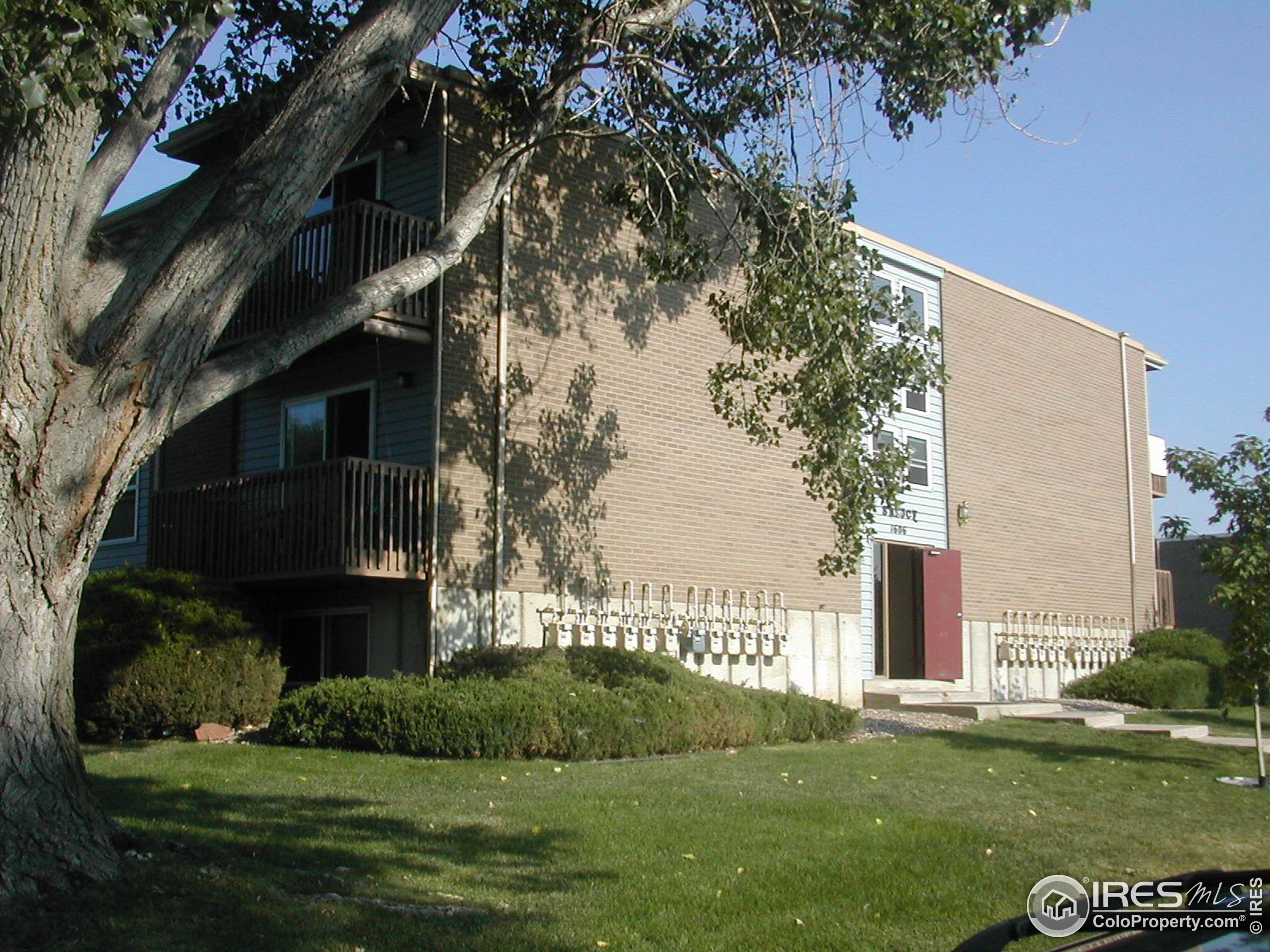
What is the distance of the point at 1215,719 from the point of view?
21234 mm

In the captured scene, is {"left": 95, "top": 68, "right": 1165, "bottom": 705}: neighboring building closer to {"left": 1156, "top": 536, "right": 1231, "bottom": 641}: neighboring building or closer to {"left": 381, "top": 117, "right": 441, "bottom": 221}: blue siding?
{"left": 381, "top": 117, "right": 441, "bottom": 221}: blue siding

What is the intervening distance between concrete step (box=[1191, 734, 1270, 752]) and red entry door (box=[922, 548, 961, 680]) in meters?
5.32

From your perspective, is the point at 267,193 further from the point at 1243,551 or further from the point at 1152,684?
the point at 1152,684

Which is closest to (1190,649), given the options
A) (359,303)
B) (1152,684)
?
(1152,684)

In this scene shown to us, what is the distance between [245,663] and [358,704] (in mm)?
1889

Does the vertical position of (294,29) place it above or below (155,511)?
above

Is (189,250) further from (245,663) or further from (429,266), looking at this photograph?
(245,663)

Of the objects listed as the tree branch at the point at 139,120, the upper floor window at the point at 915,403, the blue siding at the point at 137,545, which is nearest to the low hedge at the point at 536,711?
the tree branch at the point at 139,120

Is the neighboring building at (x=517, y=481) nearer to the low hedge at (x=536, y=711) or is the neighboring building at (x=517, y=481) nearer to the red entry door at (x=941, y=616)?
the red entry door at (x=941, y=616)

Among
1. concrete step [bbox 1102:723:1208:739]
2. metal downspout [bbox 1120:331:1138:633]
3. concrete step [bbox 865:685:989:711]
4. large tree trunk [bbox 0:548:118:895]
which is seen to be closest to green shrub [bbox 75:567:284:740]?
large tree trunk [bbox 0:548:118:895]

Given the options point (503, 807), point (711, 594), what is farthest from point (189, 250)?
point (711, 594)

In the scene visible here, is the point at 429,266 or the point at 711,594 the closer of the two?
the point at 429,266

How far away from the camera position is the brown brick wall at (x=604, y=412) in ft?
52.5

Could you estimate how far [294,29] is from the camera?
13930 millimetres
